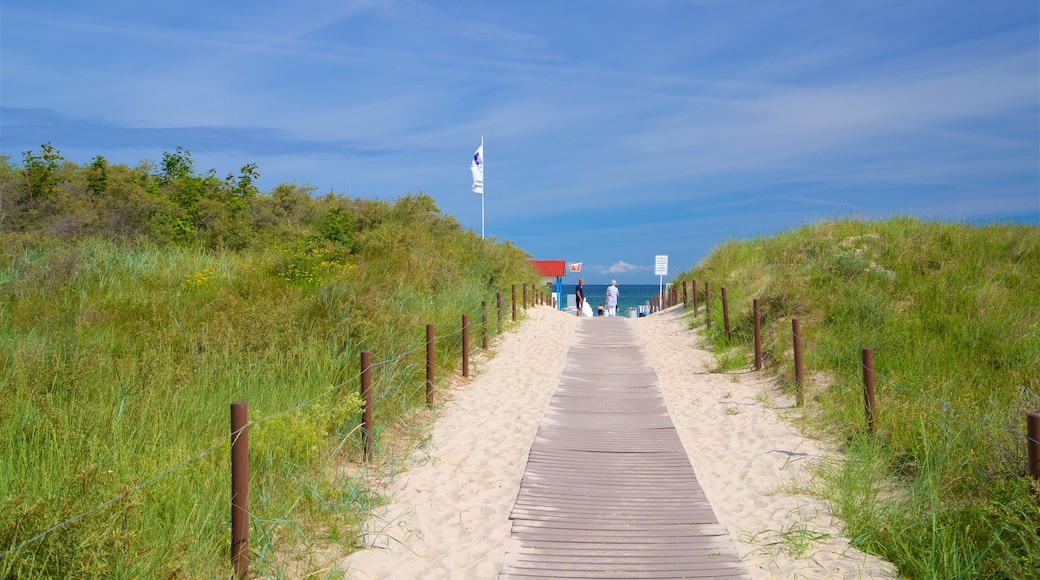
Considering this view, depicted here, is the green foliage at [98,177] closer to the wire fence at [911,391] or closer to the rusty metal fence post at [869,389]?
the wire fence at [911,391]

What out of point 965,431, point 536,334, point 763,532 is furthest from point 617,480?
point 536,334

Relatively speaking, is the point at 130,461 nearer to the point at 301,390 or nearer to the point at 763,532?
the point at 301,390

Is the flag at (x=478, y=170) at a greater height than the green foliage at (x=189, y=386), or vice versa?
the flag at (x=478, y=170)

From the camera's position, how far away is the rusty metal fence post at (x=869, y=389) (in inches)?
285

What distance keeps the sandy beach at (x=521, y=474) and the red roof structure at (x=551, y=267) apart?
4356 cm

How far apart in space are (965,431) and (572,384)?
20.4 feet

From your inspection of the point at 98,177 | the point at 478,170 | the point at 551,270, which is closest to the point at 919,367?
the point at 478,170

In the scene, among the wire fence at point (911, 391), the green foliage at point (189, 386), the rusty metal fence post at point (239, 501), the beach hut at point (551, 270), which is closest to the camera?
the green foliage at point (189, 386)

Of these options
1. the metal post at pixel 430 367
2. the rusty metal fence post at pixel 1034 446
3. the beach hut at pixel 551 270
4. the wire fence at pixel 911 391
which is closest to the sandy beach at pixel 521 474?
the metal post at pixel 430 367

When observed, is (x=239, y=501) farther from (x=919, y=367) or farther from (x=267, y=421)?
(x=919, y=367)

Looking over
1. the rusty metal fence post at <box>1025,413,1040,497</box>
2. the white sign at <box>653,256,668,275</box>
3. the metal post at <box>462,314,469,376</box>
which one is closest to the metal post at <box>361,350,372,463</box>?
the metal post at <box>462,314,469,376</box>

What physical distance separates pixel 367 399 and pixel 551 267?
50.5 meters

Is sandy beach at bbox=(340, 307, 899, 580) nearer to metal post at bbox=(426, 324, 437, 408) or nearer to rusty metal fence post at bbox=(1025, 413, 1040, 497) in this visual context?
metal post at bbox=(426, 324, 437, 408)

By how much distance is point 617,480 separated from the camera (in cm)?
696
